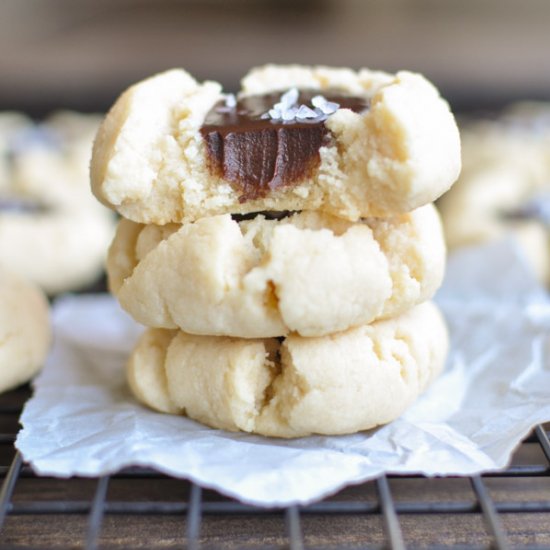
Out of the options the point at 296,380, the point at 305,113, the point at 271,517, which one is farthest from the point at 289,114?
the point at 271,517

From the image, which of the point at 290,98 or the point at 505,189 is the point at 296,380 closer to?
the point at 290,98

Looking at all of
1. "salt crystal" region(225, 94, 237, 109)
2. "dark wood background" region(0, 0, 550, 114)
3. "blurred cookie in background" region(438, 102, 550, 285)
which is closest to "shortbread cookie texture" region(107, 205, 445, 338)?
"salt crystal" region(225, 94, 237, 109)

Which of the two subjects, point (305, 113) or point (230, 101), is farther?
point (230, 101)

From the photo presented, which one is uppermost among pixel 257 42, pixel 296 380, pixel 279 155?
pixel 279 155

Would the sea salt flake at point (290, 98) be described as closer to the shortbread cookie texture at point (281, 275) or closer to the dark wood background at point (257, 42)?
the shortbread cookie texture at point (281, 275)

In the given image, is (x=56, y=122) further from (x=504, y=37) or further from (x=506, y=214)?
(x=504, y=37)

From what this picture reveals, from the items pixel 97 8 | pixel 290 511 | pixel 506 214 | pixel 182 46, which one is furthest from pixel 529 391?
pixel 97 8

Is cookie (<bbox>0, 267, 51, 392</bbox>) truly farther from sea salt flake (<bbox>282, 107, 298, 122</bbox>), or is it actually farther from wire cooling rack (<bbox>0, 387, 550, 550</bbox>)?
sea salt flake (<bbox>282, 107, 298, 122</bbox>)

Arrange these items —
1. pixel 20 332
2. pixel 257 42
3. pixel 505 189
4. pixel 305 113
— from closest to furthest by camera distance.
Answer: pixel 305 113
pixel 20 332
pixel 505 189
pixel 257 42
